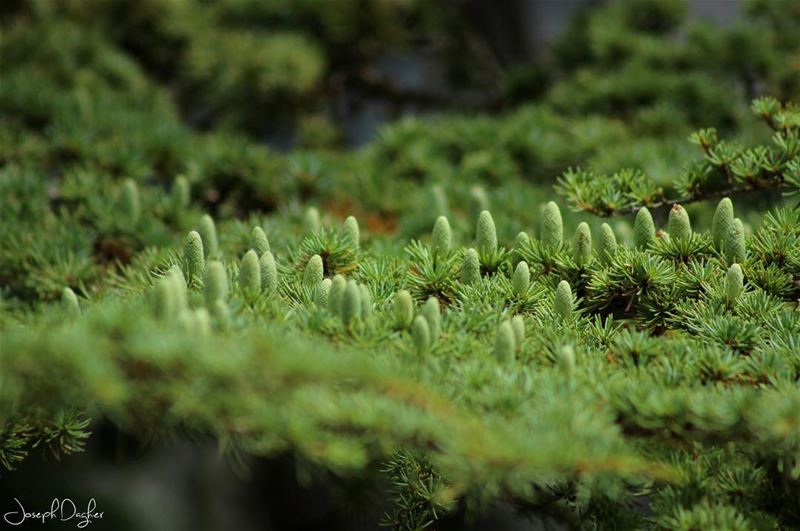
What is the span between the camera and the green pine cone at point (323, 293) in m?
0.69

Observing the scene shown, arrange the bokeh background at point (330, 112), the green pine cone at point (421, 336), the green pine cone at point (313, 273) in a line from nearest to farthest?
the green pine cone at point (421, 336) < the green pine cone at point (313, 273) < the bokeh background at point (330, 112)

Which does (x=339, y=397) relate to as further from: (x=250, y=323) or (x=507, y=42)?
(x=507, y=42)

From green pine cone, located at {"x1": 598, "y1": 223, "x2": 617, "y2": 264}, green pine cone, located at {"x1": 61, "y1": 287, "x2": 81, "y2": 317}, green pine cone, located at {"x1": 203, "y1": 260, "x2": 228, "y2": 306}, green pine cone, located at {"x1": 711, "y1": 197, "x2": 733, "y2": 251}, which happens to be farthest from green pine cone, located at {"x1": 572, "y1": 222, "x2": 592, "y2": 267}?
green pine cone, located at {"x1": 61, "y1": 287, "x2": 81, "y2": 317}

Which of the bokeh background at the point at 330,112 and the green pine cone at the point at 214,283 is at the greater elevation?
the green pine cone at the point at 214,283

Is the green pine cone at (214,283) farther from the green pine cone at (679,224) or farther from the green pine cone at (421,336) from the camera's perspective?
the green pine cone at (679,224)

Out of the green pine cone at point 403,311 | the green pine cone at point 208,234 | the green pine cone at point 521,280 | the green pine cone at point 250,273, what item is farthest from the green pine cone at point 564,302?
the green pine cone at point 208,234

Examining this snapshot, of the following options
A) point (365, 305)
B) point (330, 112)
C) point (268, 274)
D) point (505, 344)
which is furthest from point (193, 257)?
point (330, 112)

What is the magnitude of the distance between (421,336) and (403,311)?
45 millimetres

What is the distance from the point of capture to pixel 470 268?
30.1 inches

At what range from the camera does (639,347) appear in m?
0.67

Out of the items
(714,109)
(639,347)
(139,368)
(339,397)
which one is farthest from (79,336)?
(714,109)

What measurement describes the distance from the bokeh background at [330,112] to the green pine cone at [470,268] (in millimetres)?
326

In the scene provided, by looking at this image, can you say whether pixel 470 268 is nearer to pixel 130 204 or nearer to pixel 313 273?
pixel 313 273

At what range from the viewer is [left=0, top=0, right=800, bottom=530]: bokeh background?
131 cm
